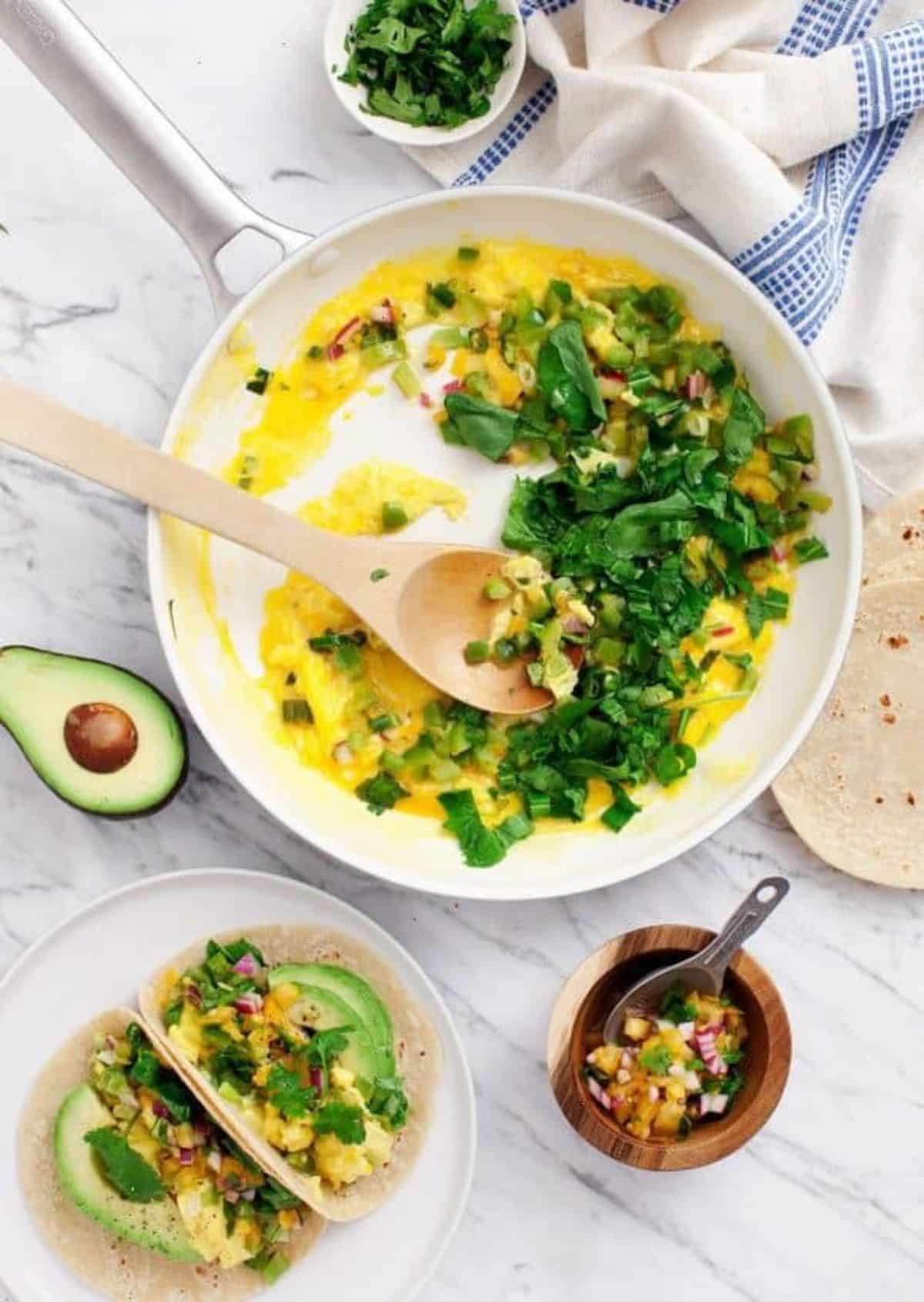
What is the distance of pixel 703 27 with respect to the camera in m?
2.81

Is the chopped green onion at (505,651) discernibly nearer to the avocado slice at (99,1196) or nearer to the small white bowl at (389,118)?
the small white bowl at (389,118)

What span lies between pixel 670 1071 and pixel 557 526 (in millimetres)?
1090

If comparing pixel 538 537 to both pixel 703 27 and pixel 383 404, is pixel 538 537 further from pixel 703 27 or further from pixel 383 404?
pixel 703 27

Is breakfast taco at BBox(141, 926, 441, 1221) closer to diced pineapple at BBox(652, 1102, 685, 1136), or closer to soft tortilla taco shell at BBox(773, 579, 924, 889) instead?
diced pineapple at BBox(652, 1102, 685, 1136)

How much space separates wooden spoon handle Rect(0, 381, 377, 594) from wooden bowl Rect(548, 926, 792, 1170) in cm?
90

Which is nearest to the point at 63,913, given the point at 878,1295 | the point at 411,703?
the point at 411,703

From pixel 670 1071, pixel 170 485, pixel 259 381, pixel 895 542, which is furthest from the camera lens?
pixel 895 542

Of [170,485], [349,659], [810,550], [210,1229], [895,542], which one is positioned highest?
[170,485]

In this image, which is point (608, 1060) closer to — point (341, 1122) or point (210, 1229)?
point (341, 1122)

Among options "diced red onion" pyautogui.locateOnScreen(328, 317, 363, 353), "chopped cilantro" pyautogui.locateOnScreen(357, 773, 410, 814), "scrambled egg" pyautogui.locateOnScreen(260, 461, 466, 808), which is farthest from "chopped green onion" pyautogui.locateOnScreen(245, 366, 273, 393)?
"chopped cilantro" pyautogui.locateOnScreen(357, 773, 410, 814)

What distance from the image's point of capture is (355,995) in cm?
281

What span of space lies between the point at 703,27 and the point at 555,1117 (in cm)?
226

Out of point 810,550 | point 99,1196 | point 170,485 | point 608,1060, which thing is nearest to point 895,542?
point 810,550

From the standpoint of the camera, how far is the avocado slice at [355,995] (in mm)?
2777
